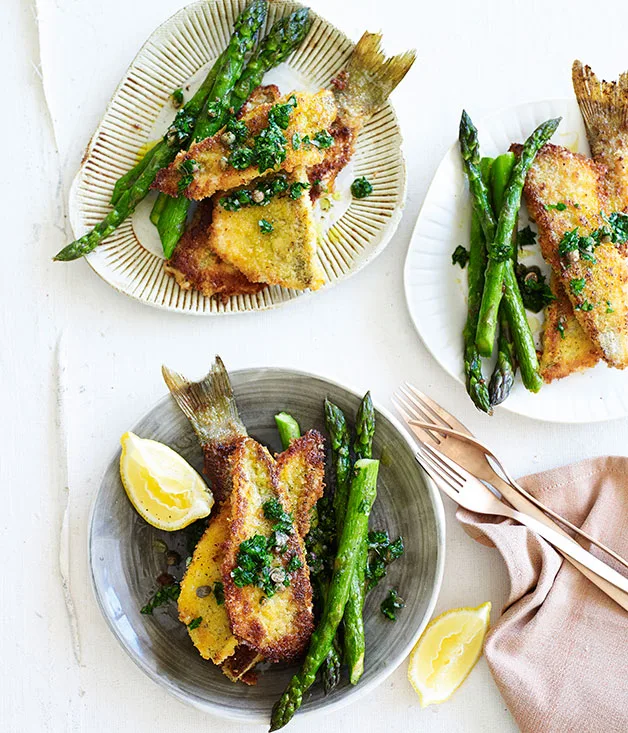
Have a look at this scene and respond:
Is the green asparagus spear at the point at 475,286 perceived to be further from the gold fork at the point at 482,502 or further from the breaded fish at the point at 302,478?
the breaded fish at the point at 302,478

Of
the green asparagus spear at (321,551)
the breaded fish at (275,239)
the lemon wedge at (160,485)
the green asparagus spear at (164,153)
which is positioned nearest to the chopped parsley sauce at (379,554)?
the green asparagus spear at (321,551)

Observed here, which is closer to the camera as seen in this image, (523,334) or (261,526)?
(261,526)

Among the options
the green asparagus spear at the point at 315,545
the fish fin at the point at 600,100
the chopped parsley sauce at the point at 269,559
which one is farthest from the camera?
the fish fin at the point at 600,100

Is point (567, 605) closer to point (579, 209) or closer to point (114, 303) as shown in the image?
point (579, 209)

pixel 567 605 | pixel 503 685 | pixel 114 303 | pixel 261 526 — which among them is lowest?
pixel 503 685

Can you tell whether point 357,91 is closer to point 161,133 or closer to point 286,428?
point 161,133

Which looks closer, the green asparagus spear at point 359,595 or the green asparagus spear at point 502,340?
the green asparagus spear at point 359,595

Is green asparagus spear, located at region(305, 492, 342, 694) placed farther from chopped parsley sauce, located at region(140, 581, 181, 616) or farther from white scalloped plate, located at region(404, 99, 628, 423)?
white scalloped plate, located at region(404, 99, 628, 423)

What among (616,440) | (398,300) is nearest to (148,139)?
(398,300)
